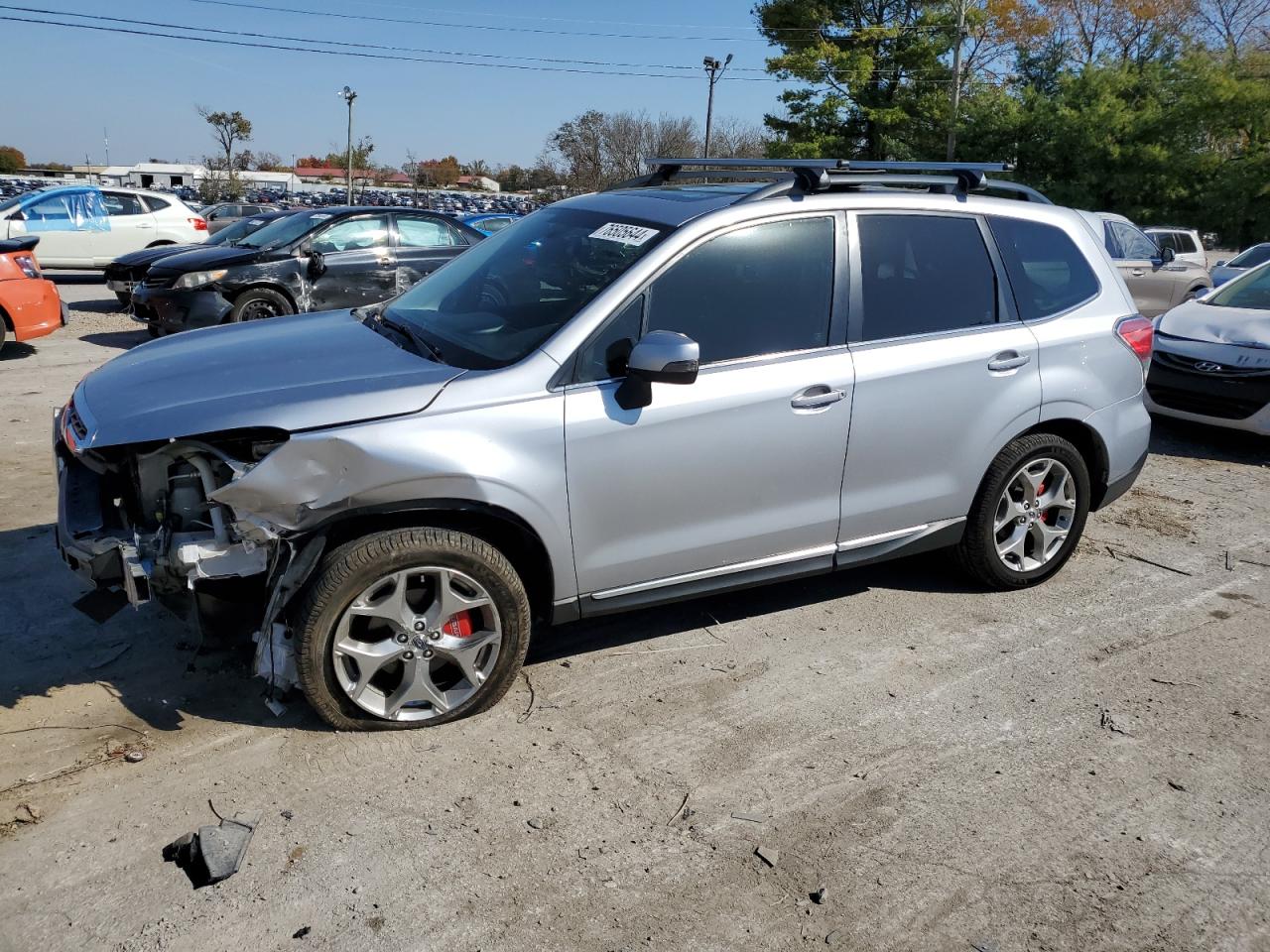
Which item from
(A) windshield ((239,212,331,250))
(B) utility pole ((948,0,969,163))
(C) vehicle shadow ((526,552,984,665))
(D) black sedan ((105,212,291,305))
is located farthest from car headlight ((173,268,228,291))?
(B) utility pole ((948,0,969,163))

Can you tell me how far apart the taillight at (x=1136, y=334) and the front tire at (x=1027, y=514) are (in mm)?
621

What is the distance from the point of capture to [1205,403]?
7.70m

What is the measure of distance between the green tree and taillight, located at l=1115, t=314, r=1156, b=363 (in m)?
107

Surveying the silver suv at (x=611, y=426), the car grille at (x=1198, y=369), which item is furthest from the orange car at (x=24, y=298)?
the car grille at (x=1198, y=369)

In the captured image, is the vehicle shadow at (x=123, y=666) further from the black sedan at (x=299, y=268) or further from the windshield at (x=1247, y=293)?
the windshield at (x=1247, y=293)

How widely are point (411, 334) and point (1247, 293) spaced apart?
779 centimetres

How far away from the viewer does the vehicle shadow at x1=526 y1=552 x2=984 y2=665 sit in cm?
429

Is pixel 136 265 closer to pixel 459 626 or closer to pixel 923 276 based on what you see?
pixel 459 626

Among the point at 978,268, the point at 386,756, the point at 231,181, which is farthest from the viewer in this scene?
the point at 231,181

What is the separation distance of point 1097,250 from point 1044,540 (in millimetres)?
1477

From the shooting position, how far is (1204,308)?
27.8ft

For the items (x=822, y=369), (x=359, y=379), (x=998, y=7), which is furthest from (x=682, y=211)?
(x=998, y=7)

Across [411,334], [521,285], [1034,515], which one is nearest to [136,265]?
[411,334]

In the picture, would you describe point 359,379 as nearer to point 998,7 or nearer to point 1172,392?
point 1172,392
